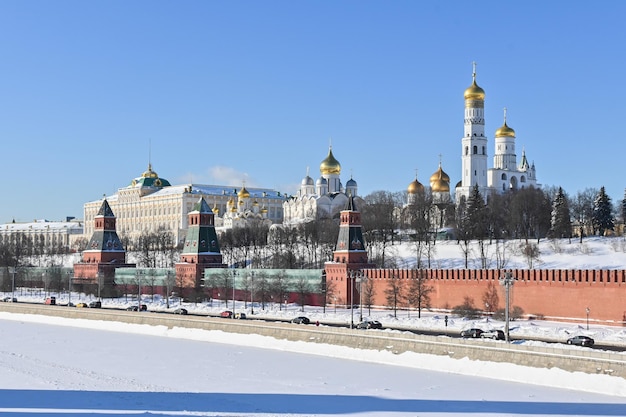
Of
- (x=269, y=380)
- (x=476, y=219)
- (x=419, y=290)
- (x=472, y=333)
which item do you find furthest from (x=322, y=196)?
(x=269, y=380)

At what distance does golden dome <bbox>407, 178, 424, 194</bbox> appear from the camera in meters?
82.8

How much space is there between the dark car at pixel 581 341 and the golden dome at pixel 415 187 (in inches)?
2104

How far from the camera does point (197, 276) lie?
5366 centimetres

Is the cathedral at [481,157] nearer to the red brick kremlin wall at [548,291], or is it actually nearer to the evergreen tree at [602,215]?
the evergreen tree at [602,215]

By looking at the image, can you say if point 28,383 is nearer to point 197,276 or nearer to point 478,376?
point 478,376

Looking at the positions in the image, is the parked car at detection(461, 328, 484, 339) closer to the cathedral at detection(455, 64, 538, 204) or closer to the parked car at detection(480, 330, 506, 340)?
the parked car at detection(480, 330, 506, 340)

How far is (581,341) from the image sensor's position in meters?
28.9


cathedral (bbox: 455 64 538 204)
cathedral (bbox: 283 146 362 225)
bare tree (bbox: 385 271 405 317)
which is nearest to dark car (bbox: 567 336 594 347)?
bare tree (bbox: 385 271 405 317)

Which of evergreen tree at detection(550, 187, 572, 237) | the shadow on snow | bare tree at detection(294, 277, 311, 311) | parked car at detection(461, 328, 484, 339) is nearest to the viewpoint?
the shadow on snow

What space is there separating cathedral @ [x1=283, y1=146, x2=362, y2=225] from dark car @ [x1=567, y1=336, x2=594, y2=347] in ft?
193

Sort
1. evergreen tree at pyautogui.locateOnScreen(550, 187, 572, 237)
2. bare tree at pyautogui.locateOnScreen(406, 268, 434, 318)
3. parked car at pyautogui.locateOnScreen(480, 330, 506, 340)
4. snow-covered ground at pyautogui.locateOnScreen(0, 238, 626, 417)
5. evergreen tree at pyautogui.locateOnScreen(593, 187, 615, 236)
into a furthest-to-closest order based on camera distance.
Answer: evergreen tree at pyautogui.locateOnScreen(593, 187, 615, 236) → evergreen tree at pyautogui.locateOnScreen(550, 187, 572, 237) → bare tree at pyautogui.locateOnScreen(406, 268, 434, 318) → parked car at pyautogui.locateOnScreen(480, 330, 506, 340) → snow-covered ground at pyautogui.locateOnScreen(0, 238, 626, 417)

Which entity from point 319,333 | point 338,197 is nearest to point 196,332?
point 319,333

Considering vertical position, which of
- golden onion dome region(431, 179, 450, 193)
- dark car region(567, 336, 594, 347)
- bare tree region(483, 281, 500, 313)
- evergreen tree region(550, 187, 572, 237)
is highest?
golden onion dome region(431, 179, 450, 193)

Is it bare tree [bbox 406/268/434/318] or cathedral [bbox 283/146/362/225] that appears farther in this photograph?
cathedral [bbox 283/146/362/225]
